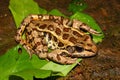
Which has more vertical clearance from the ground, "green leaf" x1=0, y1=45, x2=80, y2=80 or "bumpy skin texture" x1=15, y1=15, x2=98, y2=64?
"bumpy skin texture" x1=15, y1=15, x2=98, y2=64

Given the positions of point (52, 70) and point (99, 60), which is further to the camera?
point (99, 60)

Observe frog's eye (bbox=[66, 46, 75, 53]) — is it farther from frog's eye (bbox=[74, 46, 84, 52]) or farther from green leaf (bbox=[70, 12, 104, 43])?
green leaf (bbox=[70, 12, 104, 43])

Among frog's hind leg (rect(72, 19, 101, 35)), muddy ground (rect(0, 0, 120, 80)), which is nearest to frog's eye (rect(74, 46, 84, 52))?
muddy ground (rect(0, 0, 120, 80))

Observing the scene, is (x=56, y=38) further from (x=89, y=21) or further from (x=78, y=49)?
(x=89, y=21)

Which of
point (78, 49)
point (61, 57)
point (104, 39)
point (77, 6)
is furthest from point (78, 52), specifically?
point (77, 6)

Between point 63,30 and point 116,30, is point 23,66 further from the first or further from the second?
point 116,30

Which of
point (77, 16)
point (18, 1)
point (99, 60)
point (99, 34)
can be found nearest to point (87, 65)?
point (99, 60)
